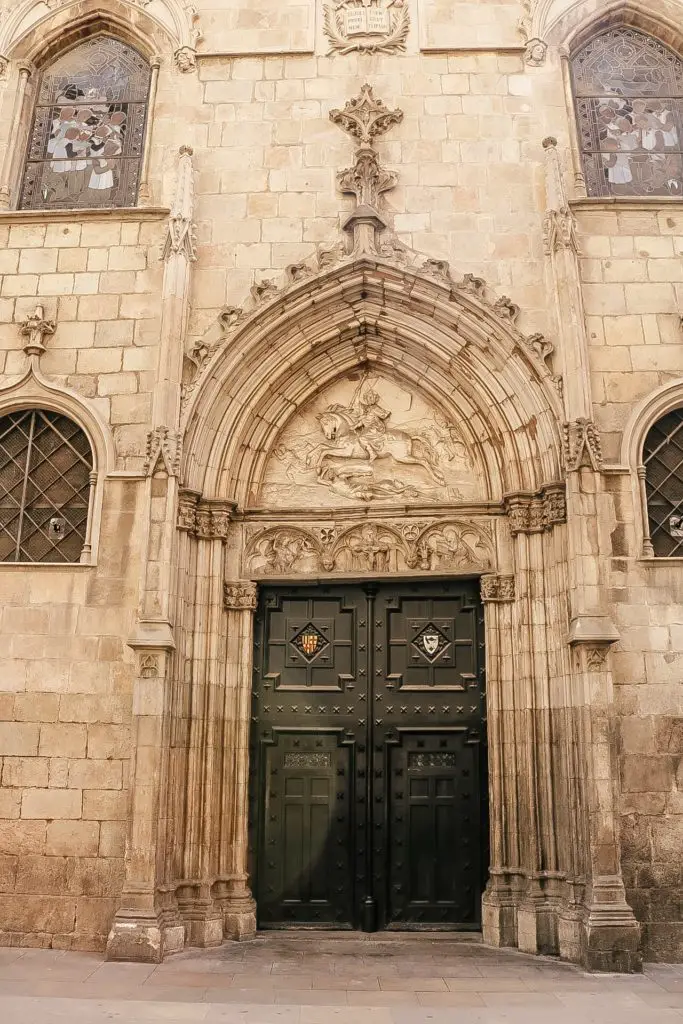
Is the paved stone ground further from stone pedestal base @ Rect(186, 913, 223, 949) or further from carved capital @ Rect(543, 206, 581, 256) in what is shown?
carved capital @ Rect(543, 206, 581, 256)

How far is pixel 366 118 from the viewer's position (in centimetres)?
952

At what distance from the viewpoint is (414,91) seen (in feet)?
31.9

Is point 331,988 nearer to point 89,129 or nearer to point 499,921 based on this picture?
point 499,921

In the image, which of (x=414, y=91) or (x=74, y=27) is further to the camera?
→ (x=74, y=27)

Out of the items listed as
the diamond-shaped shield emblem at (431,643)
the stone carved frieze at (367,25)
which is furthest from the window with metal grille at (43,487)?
the stone carved frieze at (367,25)

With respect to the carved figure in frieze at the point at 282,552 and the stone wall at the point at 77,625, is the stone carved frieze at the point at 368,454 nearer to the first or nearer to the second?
the carved figure in frieze at the point at 282,552

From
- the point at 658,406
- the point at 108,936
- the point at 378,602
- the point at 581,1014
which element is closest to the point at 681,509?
the point at 658,406

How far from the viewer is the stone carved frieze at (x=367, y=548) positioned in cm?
877

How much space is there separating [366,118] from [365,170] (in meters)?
0.72

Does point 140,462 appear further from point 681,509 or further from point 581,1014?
point 581,1014

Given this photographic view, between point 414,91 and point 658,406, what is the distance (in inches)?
176

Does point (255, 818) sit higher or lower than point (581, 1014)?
higher

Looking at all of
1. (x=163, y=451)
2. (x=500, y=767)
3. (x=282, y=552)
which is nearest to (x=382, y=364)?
(x=282, y=552)

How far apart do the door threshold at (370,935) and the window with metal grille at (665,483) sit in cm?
394
